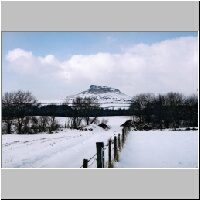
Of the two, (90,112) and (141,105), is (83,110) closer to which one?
(90,112)

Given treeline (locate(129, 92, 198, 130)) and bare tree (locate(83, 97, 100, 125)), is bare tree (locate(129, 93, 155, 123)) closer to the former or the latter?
treeline (locate(129, 92, 198, 130))

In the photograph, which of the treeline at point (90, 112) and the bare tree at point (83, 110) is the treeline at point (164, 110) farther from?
the bare tree at point (83, 110)

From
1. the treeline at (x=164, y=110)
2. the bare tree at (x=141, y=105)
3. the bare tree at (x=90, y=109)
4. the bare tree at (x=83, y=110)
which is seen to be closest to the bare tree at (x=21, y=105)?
the bare tree at (x=83, y=110)

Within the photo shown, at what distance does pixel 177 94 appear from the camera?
68.0 metres

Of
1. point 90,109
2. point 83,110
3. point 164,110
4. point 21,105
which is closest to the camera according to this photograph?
point 21,105

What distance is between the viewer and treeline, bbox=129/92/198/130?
58.5 metres

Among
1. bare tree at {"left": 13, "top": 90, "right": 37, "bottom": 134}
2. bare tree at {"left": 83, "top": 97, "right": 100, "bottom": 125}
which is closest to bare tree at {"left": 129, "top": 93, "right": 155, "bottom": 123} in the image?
bare tree at {"left": 83, "top": 97, "right": 100, "bottom": 125}

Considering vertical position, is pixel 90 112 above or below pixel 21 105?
below

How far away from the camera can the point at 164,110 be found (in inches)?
2576

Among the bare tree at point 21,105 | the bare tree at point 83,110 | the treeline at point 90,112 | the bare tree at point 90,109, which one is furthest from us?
the bare tree at point 90,109

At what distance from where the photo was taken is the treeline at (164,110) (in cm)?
5854

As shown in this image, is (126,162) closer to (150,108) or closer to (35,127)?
(35,127)

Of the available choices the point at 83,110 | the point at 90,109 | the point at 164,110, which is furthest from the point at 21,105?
the point at 164,110

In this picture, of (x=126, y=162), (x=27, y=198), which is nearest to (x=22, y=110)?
(x=126, y=162)
